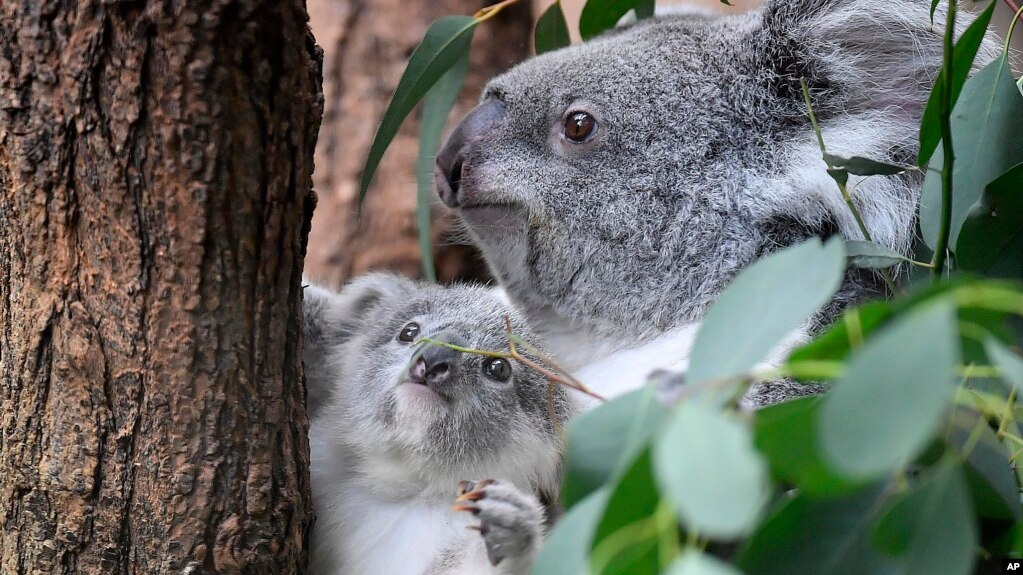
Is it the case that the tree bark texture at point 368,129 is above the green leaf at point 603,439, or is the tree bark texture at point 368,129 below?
above

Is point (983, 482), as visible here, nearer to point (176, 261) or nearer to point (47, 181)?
point (176, 261)

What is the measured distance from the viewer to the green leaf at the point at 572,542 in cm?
77

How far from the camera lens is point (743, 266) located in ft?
6.07

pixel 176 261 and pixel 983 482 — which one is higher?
pixel 176 261

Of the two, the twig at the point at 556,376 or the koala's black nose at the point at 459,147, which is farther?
the koala's black nose at the point at 459,147

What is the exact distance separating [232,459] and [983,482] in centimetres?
103

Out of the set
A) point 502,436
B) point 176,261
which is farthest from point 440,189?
point 176,261

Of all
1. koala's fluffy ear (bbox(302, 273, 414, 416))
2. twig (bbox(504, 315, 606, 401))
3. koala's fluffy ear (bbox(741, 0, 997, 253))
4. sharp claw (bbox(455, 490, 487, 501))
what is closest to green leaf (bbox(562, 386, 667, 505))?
twig (bbox(504, 315, 606, 401))

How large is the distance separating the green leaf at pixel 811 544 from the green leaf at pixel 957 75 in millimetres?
894

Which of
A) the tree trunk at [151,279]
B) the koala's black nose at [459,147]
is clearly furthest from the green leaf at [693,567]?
the koala's black nose at [459,147]

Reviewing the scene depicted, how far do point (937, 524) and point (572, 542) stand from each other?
30cm

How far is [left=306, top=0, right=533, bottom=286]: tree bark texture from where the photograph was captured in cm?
339

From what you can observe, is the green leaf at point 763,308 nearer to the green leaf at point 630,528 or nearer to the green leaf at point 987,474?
the green leaf at point 630,528

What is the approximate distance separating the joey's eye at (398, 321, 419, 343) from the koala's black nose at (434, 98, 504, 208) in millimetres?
284
